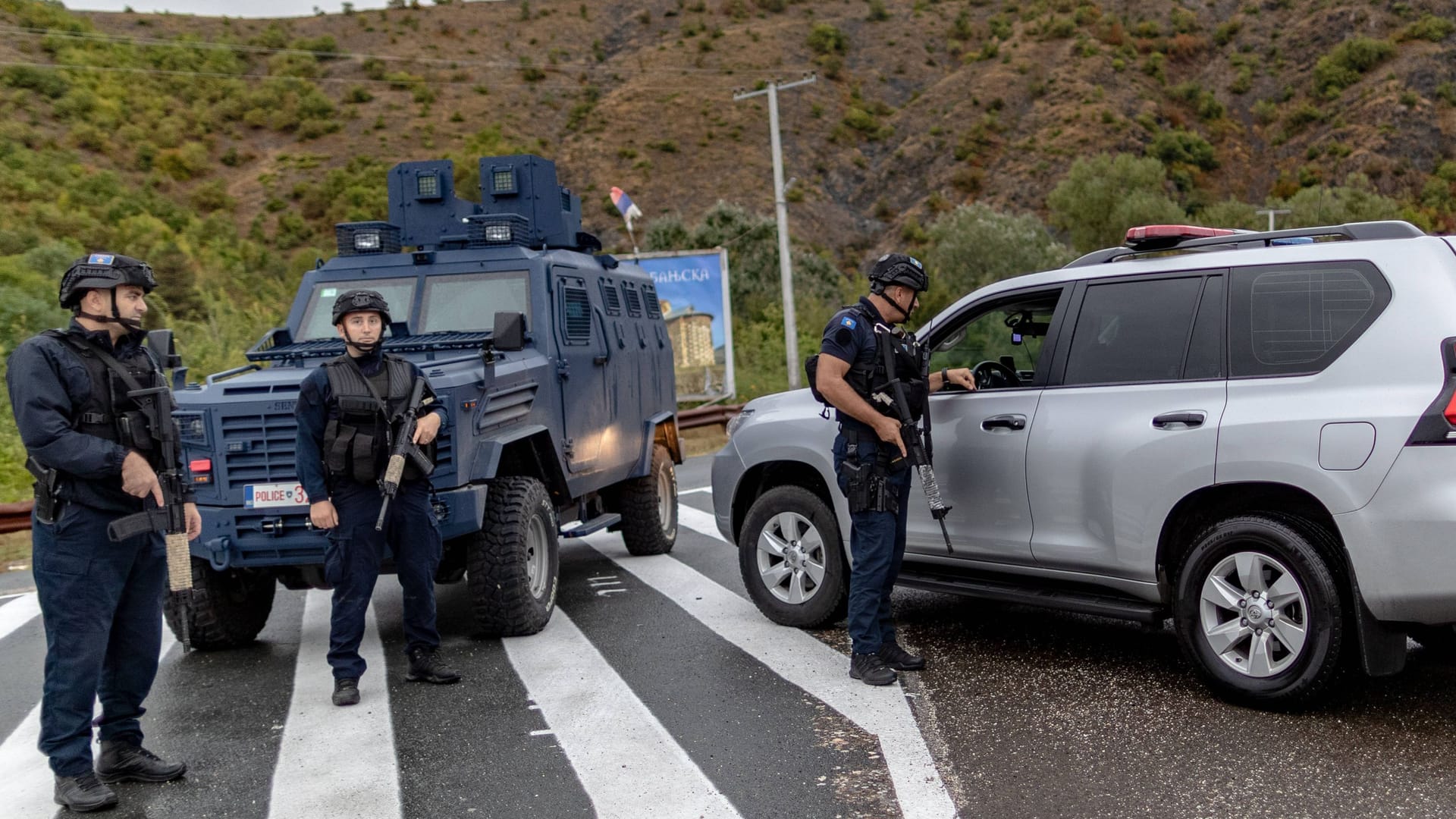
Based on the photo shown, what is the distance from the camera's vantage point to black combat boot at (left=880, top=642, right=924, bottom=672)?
5.91m

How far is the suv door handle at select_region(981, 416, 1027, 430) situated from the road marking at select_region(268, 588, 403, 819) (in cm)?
312

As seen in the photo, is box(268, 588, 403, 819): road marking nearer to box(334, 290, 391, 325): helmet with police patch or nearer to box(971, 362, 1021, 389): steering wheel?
box(334, 290, 391, 325): helmet with police patch

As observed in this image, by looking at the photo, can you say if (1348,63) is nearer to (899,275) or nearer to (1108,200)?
(1108,200)

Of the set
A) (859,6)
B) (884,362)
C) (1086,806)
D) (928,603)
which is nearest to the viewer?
(1086,806)

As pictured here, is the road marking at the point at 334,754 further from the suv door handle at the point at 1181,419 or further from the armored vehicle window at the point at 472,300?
the suv door handle at the point at 1181,419

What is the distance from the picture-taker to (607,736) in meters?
5.15

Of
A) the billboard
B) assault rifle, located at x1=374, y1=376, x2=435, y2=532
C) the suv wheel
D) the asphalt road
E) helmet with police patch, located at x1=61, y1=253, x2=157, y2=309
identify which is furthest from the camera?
the billboard

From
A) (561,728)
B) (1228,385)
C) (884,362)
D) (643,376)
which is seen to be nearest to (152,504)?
(561,728)

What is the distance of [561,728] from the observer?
5.29m

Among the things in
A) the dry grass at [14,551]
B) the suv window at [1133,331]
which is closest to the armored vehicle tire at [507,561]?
the suv window at [1133,331]

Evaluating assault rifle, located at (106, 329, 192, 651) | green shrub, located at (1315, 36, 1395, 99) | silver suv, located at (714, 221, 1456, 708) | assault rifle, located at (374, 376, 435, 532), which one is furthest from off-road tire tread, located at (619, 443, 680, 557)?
green shrub, located at (1315, 36, 1395, 99)

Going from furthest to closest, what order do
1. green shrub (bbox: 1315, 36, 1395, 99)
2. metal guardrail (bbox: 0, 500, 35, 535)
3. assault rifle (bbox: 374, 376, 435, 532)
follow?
1. green shrub (bbox: 1315, 36, 1395, 99)
2. metal guardrail (bbox: 0, 500, 35, 535)
3. assault rifle (bbox: 374, 376, 435, 532)

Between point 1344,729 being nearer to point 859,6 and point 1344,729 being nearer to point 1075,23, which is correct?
point 1075,23

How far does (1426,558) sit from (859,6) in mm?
91849
